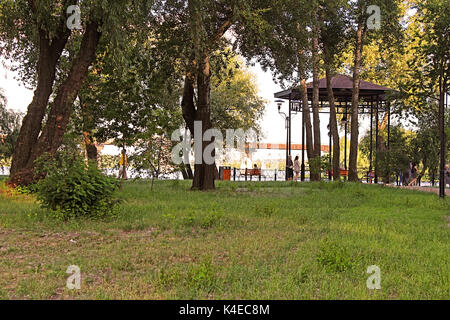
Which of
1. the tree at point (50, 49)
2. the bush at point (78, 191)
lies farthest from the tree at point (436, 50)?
the bush at point (78, 191)

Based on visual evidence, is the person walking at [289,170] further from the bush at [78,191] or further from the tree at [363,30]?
the bush at [78,191]

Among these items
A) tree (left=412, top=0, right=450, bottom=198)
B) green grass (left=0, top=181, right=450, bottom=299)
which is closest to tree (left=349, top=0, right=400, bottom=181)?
tree (left=412, top=0, right=450, bottom=198)

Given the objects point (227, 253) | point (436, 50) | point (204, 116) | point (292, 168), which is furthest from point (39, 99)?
point (292, 168)

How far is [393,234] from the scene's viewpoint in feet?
25.6

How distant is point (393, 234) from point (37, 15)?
37.3ft

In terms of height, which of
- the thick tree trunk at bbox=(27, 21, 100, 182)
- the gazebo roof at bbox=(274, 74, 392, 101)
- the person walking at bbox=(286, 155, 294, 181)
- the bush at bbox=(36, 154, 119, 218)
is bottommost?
the bush at bbox=(36, 154, 119, 218)

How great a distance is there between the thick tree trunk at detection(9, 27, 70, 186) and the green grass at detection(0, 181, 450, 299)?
3.55 m

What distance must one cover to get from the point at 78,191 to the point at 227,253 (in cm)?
405

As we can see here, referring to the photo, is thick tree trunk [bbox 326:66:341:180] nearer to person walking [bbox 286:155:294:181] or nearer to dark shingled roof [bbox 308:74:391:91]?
dark shingled roof [bbox 308:74:391:91]

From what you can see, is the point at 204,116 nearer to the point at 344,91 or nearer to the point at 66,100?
the point at 66,100

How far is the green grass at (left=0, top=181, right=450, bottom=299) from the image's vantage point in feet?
15.2

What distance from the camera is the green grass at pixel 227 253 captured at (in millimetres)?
4637
